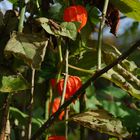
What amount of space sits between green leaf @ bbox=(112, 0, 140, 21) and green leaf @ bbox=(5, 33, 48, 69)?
0.25 metres

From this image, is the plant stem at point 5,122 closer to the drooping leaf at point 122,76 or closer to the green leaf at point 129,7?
the drooping leaf at point 122,76

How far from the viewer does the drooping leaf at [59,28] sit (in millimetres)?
848

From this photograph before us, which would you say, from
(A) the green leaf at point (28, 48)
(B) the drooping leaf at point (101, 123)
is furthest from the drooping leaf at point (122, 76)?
(A) the green leaf at point (28, 48)

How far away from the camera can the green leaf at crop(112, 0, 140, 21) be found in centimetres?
98

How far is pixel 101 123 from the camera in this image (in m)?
0.86

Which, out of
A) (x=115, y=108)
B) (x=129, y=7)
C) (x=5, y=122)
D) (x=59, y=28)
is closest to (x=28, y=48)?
(x=59, y=28)

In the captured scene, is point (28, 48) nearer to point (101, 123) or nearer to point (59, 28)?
point (59, 28)

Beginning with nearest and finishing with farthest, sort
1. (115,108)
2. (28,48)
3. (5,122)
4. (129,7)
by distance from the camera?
(28,48)
(5,122)
(129,7)
(115,108)

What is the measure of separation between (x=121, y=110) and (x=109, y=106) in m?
0.06

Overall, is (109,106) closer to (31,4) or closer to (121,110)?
(121,110)

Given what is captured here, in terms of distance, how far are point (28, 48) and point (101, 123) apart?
21 cm

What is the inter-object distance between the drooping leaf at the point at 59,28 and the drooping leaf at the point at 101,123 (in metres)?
0.16

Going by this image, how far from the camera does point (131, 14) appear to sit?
1027mm

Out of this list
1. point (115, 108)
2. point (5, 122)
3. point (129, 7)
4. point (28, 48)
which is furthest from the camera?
point (115, 108)
